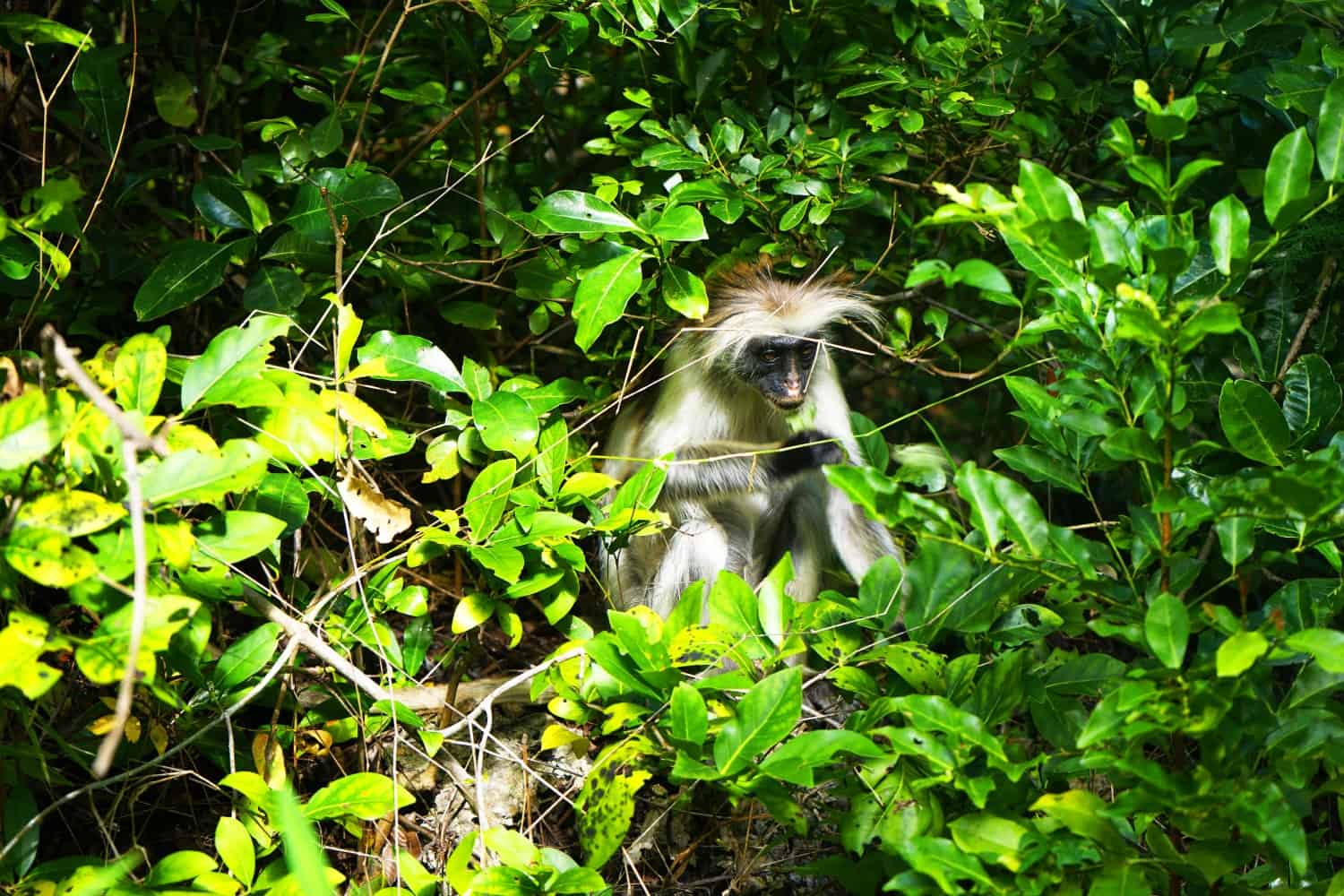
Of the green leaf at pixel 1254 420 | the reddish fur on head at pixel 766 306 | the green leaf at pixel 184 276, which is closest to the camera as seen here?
the green leaf at pixel 1254 420

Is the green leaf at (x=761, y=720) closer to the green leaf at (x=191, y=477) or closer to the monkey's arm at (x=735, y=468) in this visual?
the green leaf at (x=191, y=477)

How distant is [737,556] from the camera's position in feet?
14.2

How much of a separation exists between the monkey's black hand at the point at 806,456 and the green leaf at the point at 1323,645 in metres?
2.51

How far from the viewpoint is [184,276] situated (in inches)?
113

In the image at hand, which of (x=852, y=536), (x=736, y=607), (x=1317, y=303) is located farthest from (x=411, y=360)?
(x=1317, y=303)

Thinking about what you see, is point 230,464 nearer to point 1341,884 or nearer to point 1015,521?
point 1015,521

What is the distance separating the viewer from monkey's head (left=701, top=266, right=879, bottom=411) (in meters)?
4.13

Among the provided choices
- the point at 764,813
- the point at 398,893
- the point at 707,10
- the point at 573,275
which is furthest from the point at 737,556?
the point at 398,893

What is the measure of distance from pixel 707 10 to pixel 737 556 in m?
1.82

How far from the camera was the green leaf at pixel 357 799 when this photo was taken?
7.95 feet

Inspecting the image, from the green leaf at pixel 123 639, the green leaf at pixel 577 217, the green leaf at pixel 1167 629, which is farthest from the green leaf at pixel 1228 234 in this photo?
the green leaf at pixel 123 639

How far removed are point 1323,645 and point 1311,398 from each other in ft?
2.20

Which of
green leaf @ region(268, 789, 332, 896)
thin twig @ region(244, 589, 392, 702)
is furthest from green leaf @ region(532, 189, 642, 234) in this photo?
green leaf @ region(268, 789, 332, 896)

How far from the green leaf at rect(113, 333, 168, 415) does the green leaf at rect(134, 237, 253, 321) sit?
0.73m
